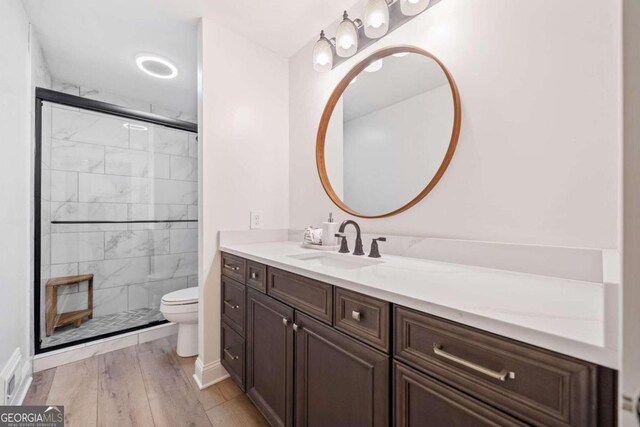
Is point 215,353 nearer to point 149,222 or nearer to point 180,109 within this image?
point 149,222

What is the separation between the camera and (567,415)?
0.48 meters

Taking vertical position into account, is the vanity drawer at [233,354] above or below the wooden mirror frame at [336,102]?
below

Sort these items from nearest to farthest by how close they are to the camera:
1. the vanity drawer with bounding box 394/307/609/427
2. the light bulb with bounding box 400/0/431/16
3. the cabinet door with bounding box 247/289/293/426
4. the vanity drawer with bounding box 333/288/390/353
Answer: the vanity drawer with bounding box 394/307/609/427
the vanity drawer with bounding box 333/288/390/353
the cabinet door with bounding box 247/289/293/426
the light bulb with bounding box 400/0/431/16

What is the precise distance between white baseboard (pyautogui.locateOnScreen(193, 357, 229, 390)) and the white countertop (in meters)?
1.07

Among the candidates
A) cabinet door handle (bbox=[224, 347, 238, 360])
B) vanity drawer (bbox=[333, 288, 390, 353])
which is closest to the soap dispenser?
vanity drawer (bbox=[333, 288, 390, 353])

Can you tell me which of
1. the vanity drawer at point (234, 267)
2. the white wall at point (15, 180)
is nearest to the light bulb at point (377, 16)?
the vanity drawer at point (234, 267)

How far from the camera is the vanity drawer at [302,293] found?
95cm

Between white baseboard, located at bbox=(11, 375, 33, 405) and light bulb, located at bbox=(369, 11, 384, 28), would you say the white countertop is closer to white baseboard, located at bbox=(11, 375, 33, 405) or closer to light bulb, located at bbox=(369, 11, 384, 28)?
light bulb, located at bbox=(369, 11, 384, 28)

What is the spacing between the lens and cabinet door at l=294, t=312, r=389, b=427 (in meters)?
0.78

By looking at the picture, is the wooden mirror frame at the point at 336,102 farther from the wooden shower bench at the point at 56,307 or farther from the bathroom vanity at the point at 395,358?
the wooden shower bench at the point at 56,307

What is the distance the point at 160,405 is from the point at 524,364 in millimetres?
1743

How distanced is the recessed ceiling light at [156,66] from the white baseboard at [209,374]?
231 centimetres

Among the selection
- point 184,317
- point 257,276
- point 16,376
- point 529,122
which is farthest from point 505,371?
point 16,376
